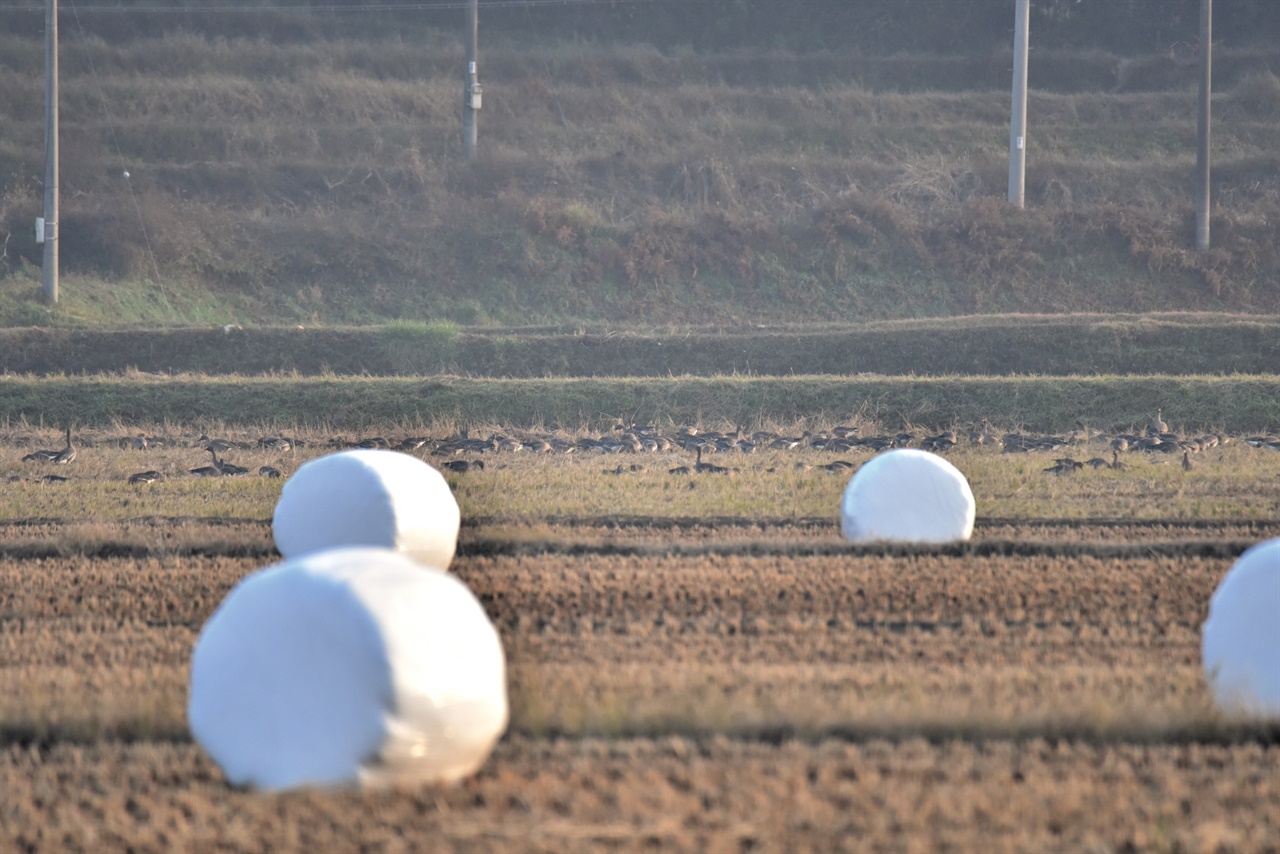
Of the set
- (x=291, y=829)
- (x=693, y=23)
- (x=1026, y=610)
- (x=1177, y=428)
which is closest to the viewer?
(x=291, y=829)

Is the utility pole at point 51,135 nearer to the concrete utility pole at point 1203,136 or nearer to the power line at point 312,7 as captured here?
the power line at point 312,7

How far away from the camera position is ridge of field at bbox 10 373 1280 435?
23922 millimetres

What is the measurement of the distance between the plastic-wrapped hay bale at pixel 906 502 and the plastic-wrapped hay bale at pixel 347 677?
23.1ft

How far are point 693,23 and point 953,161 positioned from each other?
1234cm

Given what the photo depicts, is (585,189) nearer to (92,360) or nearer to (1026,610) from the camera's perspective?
(92,360)

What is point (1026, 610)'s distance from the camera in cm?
948

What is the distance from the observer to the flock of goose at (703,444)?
1875cm

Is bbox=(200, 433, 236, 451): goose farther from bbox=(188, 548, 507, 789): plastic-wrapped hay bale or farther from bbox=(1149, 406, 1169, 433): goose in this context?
bbox=(188, 548, 507, 789): plastic-wrapped hay bale

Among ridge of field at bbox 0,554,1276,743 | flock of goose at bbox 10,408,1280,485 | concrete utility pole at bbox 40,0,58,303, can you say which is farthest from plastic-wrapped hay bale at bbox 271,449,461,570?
concrete utility pole at bbox 40,0,58,303

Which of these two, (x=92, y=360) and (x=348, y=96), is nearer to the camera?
(x=92, y=360)

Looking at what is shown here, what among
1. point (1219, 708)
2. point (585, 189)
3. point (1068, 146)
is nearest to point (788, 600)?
point (1219, 708)

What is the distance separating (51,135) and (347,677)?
27741 mm

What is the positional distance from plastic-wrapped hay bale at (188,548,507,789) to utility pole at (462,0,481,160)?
3366cm

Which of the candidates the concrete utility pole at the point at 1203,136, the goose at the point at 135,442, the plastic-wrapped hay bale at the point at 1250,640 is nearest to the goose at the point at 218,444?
the goose at the point at 135,442
